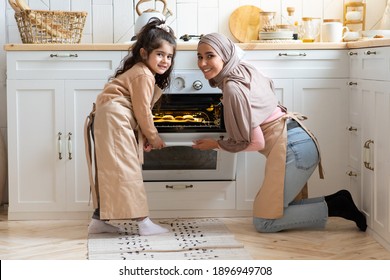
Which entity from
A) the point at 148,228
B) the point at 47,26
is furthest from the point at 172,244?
the point at 47,26

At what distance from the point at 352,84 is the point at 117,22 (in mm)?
1411

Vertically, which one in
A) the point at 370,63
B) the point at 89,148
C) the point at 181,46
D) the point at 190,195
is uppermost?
the point at 181,46

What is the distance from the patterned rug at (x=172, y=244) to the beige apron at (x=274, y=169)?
235 mm

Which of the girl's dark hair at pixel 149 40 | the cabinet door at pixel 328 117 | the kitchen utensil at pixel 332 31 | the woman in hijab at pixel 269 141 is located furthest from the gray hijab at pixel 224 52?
the kitchen utensil at pixel 332 31

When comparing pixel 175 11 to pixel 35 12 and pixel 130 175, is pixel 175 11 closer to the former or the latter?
pixel 35 12

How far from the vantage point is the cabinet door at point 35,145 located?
423 centimetres

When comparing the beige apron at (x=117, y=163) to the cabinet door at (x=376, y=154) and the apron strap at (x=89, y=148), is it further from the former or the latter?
the cabinet door at (x=376, y=154)

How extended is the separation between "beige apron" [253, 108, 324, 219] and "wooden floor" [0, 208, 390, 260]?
127 mm

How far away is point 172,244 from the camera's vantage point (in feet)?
12.0

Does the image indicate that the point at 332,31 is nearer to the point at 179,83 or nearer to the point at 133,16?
the point at 179,83

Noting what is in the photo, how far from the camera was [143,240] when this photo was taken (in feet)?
12.3

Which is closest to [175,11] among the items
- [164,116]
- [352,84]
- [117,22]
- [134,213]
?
[117,22]

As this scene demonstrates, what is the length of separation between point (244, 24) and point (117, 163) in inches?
53.8

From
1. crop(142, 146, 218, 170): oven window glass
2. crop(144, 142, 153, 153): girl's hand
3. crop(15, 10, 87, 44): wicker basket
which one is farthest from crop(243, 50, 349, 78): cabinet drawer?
crop(15, 10, 87, 44): wicker basket
